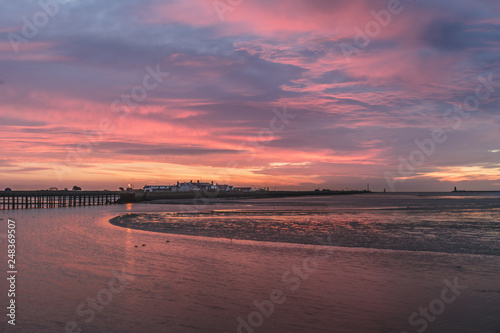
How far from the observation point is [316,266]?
49.8 ft

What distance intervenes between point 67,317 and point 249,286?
16.9ft

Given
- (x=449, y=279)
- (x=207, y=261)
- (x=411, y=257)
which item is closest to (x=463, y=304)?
(x=449, y=279)

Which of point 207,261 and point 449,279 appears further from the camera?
point 207,261

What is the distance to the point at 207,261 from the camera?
16.1 meters

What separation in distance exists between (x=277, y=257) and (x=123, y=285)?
7178mm

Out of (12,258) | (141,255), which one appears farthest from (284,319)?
(12,258)

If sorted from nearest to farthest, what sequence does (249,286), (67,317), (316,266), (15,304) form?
(67,317) → (15,304) → (249,286) → (316,266)

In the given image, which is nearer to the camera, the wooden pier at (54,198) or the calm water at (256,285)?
the calm water at (256,285)

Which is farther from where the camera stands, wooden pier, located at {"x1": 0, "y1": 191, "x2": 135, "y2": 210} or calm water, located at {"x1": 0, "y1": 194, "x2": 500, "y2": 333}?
wooden pier, located at {"x1": 0, "y1": 191, "x2": 135, "y2": 210}

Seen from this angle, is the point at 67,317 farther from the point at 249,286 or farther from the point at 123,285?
the point at 249,286

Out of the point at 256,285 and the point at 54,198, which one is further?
the point at 54,198

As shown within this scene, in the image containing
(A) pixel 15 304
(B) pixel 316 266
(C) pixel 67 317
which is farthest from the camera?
(B) pixel 316 266

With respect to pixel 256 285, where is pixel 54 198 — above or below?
above

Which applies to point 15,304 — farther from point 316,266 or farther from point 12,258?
point 316,266
